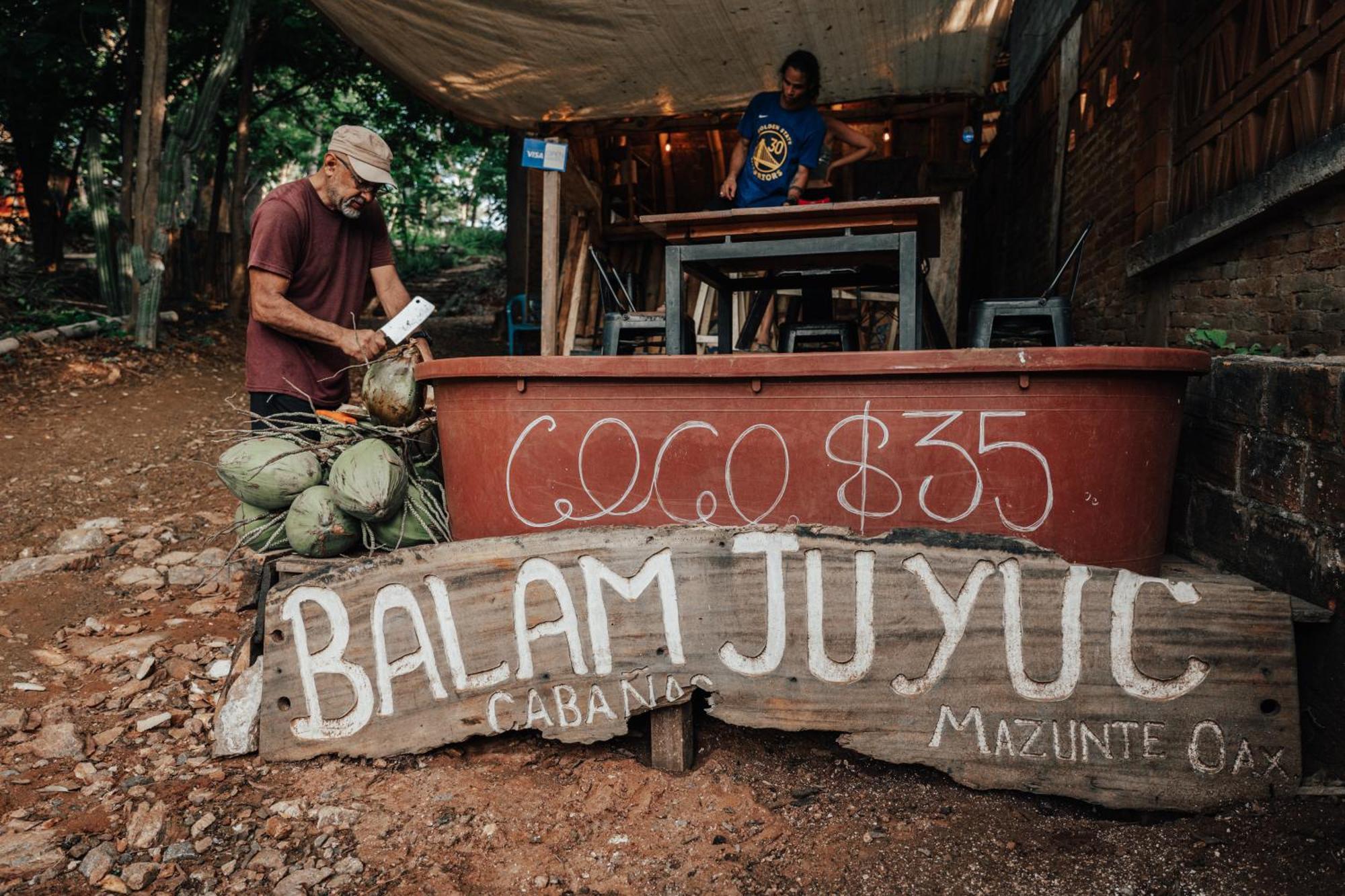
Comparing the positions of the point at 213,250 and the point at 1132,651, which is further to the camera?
the point at 213,250

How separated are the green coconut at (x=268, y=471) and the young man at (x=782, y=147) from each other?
2235 millimetres

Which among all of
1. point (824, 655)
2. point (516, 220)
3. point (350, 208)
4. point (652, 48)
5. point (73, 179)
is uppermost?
point (73, 179)

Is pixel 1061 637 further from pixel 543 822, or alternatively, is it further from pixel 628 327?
pixel 628 327

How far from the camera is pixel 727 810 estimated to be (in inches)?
81.3

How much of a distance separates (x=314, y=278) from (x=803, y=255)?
1.70 meters

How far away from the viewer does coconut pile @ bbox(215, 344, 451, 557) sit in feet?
8.41

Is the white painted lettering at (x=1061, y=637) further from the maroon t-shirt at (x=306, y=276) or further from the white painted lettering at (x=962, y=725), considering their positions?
the maroon t-shirt at (x=306, y=276)

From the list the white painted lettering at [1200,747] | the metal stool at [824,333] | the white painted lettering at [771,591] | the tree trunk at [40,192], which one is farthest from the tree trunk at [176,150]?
the white painted lettering at [1200,747]

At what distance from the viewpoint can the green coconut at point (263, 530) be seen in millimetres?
2770

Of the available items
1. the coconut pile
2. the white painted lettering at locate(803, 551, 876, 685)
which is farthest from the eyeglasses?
the white painted lettering at locate(803, 551, 876, 685)

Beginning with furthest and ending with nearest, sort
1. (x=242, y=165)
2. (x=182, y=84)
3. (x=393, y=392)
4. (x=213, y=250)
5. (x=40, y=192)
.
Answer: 1. (x=182, y=84)
2. (x=213, y=250)
3. (x=40, y=192)
4. (x=242, y=165)
5. (x=393, y=392)

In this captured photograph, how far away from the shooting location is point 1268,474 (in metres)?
2.20

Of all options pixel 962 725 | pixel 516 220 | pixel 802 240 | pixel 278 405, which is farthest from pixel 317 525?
pixel 516 220

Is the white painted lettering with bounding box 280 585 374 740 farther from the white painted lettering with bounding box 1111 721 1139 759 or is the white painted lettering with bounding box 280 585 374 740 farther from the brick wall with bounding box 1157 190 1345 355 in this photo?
the brick wall with bounding box 1157 190 1345 355
